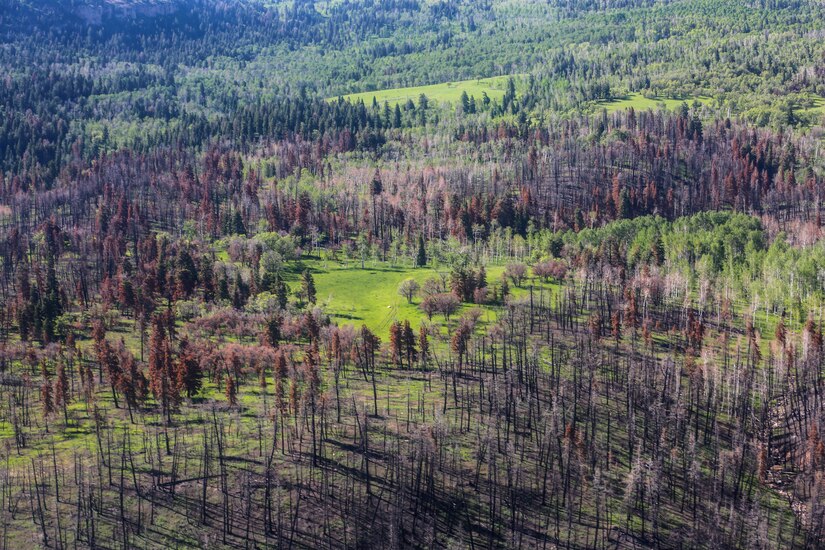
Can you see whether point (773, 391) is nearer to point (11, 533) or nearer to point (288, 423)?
point (288, 423)

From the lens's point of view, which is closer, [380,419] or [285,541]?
[285,541]

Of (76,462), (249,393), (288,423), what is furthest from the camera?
(249,393)

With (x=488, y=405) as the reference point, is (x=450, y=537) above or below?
below

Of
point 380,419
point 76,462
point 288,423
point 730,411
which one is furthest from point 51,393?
point 730,411

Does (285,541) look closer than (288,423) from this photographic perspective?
Yes

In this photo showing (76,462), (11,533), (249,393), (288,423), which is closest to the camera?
(11,533)

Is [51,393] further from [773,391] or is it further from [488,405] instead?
[773,391]

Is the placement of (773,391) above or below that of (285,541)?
above

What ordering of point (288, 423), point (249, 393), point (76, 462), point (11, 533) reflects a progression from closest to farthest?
point (11, 533) < point (76, 462) < point (288, 423) < point (249, 393)

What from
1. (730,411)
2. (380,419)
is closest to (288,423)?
(380,419)
